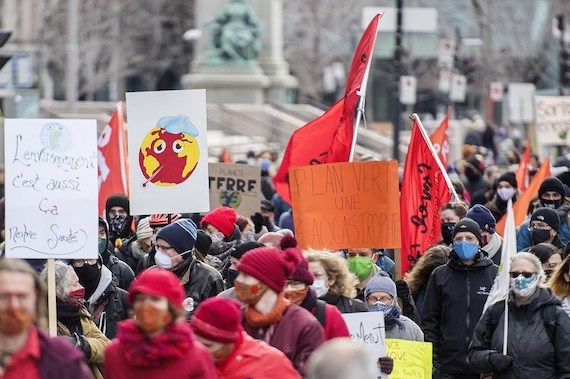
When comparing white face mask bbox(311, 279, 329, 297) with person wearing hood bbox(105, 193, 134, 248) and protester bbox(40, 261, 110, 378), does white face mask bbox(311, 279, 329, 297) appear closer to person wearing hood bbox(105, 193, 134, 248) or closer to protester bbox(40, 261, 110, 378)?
protester bbox(40, 261, 110, 378)

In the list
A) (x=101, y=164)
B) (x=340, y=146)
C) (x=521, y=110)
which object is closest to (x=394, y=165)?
(x=340, y=146)

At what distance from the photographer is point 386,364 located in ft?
32.9

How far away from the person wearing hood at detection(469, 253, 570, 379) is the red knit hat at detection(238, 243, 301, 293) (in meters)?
2.37

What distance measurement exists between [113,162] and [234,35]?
22.4 meters

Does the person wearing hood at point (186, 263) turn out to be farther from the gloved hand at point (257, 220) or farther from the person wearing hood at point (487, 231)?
the gloved hand at point (257, 220)

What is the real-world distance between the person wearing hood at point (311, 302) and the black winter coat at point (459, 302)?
280 cm

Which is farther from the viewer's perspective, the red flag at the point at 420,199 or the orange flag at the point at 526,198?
the orange flag at the point at 526,198

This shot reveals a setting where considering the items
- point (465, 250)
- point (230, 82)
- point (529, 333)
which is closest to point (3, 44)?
point (465, 250)

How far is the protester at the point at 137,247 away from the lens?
13266 mm

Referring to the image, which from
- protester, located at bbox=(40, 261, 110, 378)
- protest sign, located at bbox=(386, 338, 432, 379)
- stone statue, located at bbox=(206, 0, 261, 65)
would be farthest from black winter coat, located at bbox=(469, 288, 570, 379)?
stone statue, located at bbox=(206, 0, 261, 65)

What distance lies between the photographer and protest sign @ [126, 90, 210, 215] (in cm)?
1264

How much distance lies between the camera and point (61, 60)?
57750mm

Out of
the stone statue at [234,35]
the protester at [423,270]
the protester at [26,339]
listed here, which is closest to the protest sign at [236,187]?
the protester at [423,270]

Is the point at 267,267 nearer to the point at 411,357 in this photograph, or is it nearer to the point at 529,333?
the point at 411,357
